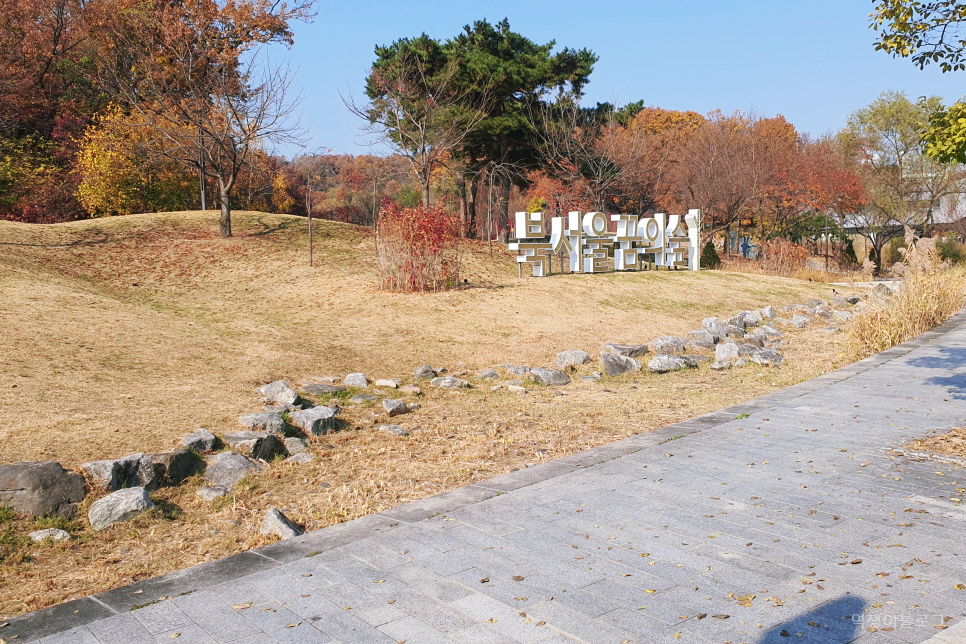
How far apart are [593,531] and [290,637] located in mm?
1920

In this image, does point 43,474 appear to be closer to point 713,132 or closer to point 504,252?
point 504,252

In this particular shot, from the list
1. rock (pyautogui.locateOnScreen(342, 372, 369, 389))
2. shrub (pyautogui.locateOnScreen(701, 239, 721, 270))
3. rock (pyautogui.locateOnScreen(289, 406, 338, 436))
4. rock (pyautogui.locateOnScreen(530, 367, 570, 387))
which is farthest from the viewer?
shrub (pyautogui.locateOnScreen(701, 239, 721, 270))

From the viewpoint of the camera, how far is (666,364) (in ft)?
35.4

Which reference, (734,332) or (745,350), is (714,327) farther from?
(745,350)

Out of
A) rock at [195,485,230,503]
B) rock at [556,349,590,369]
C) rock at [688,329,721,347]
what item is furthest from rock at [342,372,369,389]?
rock at [688,329,721,347]

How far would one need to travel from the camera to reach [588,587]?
140 inches

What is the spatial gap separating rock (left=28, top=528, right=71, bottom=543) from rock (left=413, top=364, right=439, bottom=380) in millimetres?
5796

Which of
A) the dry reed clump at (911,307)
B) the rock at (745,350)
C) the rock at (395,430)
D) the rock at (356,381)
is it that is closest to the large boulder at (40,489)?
the rock at (395,430)

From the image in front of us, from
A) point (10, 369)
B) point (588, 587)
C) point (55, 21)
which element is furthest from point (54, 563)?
point (55, 21)

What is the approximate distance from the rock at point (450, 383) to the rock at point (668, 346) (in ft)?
13.1

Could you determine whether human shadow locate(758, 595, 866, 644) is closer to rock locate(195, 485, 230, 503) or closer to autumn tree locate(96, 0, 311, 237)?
rock locate(195, 485, 230, 503)

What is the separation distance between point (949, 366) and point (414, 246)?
1008 centimetres

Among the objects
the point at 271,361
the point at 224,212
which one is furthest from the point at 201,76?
the point at 271,361

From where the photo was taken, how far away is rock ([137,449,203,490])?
561 centimetres
